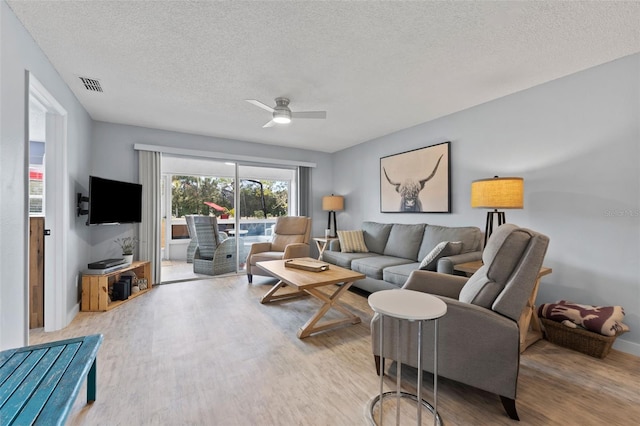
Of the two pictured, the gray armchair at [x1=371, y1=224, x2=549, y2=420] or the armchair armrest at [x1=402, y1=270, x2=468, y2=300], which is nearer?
the gray armchair at [x1=371, y1=224, x2=549, y2=420]

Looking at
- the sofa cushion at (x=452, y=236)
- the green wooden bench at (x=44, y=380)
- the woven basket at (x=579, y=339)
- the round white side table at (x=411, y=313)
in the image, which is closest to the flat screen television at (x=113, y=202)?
the green wooden bench at (x=44, y=380)

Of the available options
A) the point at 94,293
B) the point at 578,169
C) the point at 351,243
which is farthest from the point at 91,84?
the point at 578,169

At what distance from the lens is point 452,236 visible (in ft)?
10.4

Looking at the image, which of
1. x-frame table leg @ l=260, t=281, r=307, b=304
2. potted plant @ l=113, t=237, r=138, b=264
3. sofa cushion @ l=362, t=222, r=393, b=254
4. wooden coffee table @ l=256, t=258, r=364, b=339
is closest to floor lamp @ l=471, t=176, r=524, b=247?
wooden coffee table @ l=256, t=258, r=364, b=339

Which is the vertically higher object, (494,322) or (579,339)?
(494,322)

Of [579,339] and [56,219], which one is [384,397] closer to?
[579,339]

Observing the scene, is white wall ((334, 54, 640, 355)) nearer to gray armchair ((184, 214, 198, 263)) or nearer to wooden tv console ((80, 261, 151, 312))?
wooden tv console ((80, 261, 151, 312))

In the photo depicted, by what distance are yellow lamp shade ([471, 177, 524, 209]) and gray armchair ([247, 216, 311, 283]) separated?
249 cm

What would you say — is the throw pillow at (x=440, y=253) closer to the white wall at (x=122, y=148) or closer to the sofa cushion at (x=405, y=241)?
the sofa cushion at (x=405, y=241)

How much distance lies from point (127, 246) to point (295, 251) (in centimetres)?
225

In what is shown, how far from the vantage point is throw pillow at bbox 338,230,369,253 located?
4.07 m

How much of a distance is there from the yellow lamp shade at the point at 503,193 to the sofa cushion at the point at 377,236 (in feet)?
5.59

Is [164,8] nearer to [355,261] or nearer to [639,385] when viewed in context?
[355,261]

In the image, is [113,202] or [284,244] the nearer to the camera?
[113,202]
